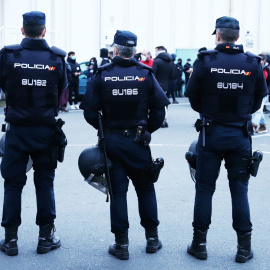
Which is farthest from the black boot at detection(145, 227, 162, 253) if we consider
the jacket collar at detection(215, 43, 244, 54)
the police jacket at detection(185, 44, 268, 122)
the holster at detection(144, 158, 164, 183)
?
the jacket collar at detection(215, 43, 244, 54)

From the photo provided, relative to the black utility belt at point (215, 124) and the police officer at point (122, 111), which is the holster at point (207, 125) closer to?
the black utility belt at point (215, 124)

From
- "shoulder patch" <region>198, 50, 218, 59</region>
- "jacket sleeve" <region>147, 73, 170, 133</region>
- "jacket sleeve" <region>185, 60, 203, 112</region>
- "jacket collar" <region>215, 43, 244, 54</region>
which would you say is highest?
"jacket collar" <region>215, 43, 244, 54</region>

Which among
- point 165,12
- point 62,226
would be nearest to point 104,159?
point 62,226

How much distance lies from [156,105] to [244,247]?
52.3 inches

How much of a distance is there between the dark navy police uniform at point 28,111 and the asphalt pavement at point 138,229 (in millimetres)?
461

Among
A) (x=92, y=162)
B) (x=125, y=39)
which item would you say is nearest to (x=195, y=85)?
(x=125, y=39)

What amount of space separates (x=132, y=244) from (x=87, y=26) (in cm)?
2085

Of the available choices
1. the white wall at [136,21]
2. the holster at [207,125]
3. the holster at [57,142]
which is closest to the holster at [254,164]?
the holster at [207,125]

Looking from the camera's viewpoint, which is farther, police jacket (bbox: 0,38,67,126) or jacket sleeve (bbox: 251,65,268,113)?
jacket sleeve (bbox: 251,65,268,113)

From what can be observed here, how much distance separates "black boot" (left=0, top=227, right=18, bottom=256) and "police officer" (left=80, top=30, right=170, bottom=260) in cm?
77

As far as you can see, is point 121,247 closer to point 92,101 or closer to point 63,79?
point 92,101

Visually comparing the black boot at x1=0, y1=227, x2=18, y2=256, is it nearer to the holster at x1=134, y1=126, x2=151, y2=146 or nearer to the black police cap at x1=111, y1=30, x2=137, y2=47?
the holster at x1=134, y1=126, x2=151, y2=146

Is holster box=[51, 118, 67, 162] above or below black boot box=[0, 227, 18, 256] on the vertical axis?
above

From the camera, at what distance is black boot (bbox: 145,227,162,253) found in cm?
512
